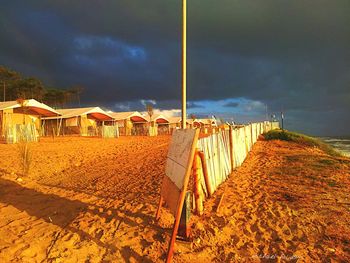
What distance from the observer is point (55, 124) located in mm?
35562

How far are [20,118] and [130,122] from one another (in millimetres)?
17238

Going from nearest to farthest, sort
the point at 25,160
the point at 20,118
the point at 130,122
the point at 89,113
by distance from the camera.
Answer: the point at 25,160 < the point at 20,118 < the point at 89,113 < the point at 130,122

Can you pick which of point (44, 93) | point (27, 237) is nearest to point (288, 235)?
point (27, 237)

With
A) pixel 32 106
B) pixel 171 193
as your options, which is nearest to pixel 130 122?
pixel 32 106

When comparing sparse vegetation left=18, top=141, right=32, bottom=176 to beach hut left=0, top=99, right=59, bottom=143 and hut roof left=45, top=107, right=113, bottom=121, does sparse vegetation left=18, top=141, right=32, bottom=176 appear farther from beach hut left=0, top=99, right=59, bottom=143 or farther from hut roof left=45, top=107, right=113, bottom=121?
hut roof left=45, top=107, right=113, bottom=121

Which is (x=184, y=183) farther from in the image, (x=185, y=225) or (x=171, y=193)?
(x=185, y=225)

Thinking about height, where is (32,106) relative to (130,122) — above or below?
above

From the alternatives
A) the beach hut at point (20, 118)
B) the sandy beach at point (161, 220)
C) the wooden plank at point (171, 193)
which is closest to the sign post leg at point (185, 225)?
the sandy beach at point (161, 220)

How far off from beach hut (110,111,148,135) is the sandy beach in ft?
96.2

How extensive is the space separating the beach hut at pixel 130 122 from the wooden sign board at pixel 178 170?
109 feet

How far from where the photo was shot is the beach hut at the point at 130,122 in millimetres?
38831

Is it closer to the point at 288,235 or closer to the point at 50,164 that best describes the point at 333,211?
the point at 288,235

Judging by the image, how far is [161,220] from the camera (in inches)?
203

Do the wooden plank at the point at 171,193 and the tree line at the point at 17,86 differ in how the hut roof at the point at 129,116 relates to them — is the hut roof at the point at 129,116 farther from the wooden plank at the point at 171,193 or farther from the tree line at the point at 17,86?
the wooden plank at the point at 171,193
